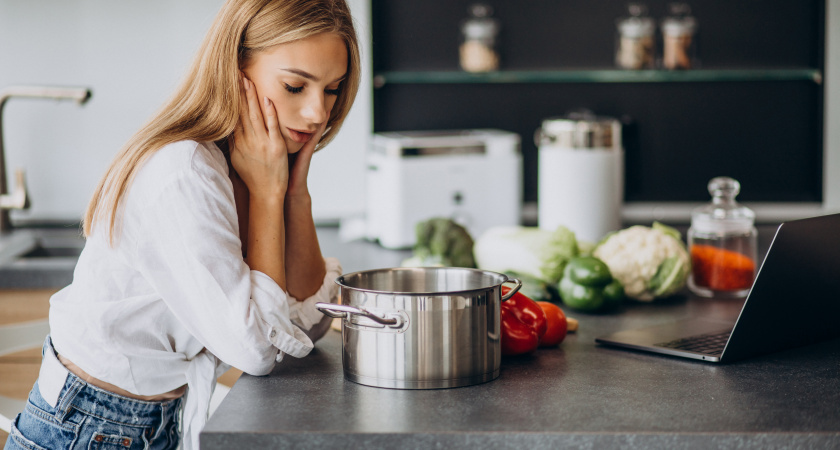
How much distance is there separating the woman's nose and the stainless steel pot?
0.25m

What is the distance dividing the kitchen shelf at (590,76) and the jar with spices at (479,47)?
5 cm

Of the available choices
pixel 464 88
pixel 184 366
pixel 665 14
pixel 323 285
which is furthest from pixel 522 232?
pixel 665 14

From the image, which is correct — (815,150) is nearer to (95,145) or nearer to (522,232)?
(522,232)

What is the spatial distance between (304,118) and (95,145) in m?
1.83

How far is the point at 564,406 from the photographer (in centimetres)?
97

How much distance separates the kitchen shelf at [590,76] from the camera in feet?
9.76

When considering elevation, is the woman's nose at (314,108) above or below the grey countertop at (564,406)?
above

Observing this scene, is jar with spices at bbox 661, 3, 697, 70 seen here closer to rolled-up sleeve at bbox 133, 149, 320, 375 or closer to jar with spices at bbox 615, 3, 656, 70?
jar with spices at bbox 615, 3, 656, 70

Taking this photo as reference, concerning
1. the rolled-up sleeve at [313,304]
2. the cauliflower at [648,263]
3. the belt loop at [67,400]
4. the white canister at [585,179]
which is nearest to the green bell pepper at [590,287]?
the cauliflower at [648,263]

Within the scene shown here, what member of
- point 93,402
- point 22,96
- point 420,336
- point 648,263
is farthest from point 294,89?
point 22,96

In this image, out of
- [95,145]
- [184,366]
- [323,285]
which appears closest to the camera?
[184,366]

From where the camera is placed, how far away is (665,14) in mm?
3006

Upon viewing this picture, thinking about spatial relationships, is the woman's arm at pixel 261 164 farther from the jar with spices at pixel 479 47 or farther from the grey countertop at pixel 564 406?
the jar with spices at pixel 479 47

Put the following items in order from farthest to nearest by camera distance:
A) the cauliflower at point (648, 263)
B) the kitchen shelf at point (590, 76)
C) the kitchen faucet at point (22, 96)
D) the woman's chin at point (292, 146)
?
the kitchen shelf at point (590, 76) → the kitchen faucet at point (22, 96) → the cauliflower at point (648, 263) → the woman's chin at point (292, 146)
